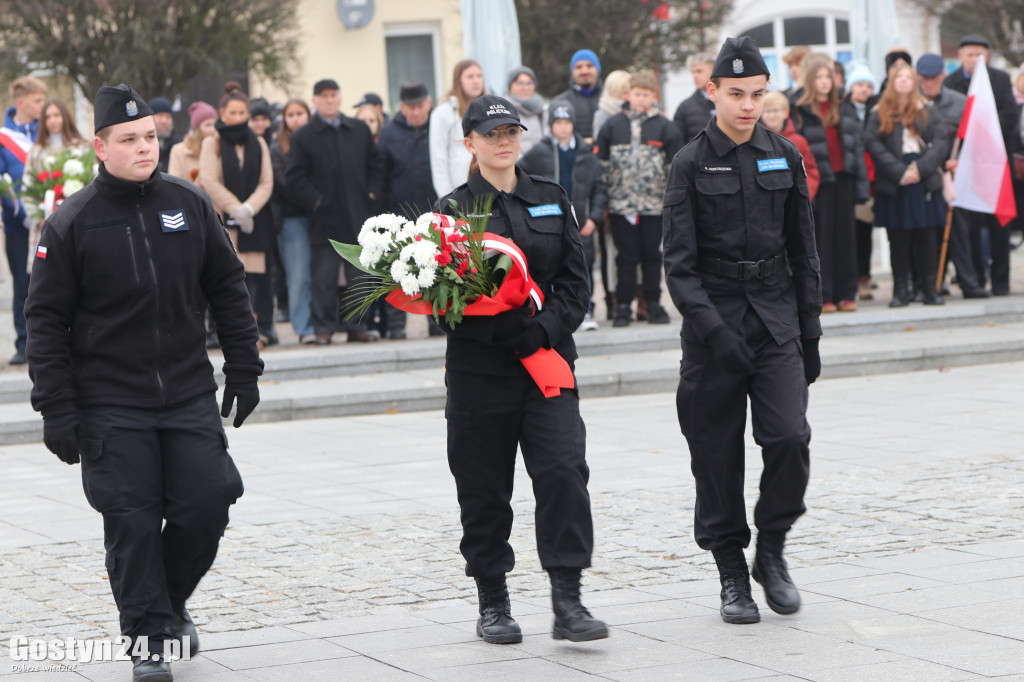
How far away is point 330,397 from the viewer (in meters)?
11.6

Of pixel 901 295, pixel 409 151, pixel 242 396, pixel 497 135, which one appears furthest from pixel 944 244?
pixel 242 396

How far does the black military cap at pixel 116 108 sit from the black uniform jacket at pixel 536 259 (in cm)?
115

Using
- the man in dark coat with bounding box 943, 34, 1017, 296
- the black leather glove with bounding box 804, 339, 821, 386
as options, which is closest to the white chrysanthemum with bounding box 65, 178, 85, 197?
the black leather glove with bounding box 804, 339, 821, 386

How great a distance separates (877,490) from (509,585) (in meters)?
2.46

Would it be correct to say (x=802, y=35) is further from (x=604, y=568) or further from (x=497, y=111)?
(x=497, y=111)

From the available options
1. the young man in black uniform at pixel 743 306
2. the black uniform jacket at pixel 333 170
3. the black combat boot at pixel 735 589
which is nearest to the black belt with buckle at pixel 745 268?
the young man in black uniform at pixel 743 306

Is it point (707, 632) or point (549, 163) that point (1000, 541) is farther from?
point (549, 163)

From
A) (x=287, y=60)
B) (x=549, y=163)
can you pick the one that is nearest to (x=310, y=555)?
(x=549, y=163)

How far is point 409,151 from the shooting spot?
45.3ft

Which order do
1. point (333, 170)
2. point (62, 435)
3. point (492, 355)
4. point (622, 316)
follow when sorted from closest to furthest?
point (62, 435) < point (492, 355) < point (333, 170) < point (622, 316)

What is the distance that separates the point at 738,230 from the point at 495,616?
1.68 metres

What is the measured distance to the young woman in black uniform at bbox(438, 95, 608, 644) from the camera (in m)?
5.57

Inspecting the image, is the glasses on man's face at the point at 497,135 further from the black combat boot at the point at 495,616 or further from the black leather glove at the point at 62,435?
the black leather glove at the point at 62,435

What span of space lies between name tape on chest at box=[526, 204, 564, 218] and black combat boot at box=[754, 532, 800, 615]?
144 centimetres
